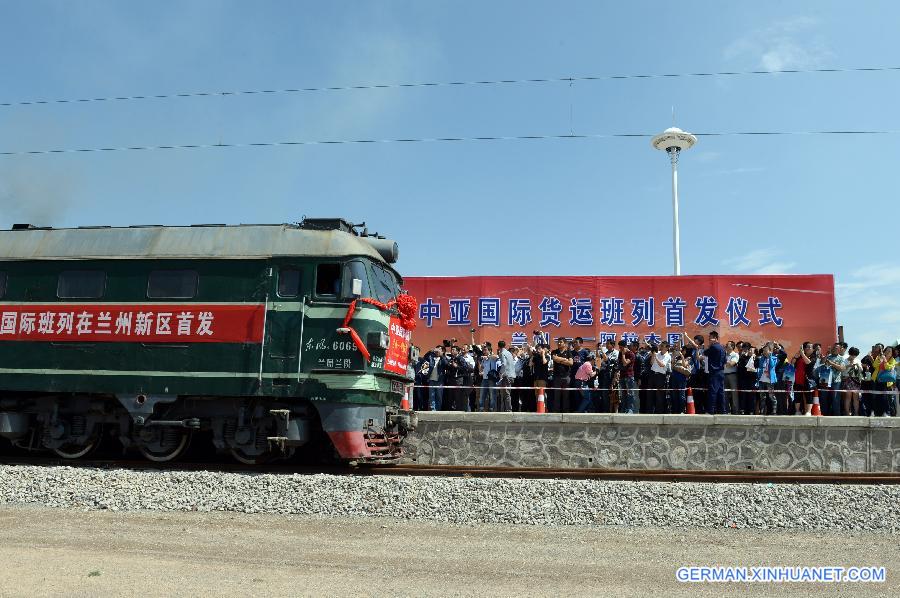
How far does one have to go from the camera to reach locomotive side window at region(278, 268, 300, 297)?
1181cm

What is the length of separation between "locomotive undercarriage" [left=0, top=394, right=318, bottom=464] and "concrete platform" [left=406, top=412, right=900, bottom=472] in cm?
337

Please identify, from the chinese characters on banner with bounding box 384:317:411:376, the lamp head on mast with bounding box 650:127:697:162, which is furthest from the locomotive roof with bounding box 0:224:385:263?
the lamp head on mast with bounding box 650:127:697:162

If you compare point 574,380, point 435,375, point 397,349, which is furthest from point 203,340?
point 574,380

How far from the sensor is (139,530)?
8.30 meters

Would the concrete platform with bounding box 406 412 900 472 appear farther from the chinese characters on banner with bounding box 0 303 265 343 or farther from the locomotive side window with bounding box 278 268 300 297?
the chinese characters on banner with bounding box 0 303 265 343

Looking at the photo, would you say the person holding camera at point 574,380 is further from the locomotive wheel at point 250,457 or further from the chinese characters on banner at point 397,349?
the locomotive wheel at point 250,457

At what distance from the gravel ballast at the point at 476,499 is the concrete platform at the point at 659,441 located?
3302 mm

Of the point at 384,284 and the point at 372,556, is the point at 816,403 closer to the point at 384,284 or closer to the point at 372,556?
the point at 384,284

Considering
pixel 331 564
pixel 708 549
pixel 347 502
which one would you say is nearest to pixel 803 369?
pixel 708 549

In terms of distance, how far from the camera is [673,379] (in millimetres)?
15320

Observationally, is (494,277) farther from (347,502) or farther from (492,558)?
(492,558)

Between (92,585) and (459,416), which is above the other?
(459,416)

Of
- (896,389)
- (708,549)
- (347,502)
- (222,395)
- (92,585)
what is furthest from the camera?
(896,389)

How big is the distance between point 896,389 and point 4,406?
16.6 metres
